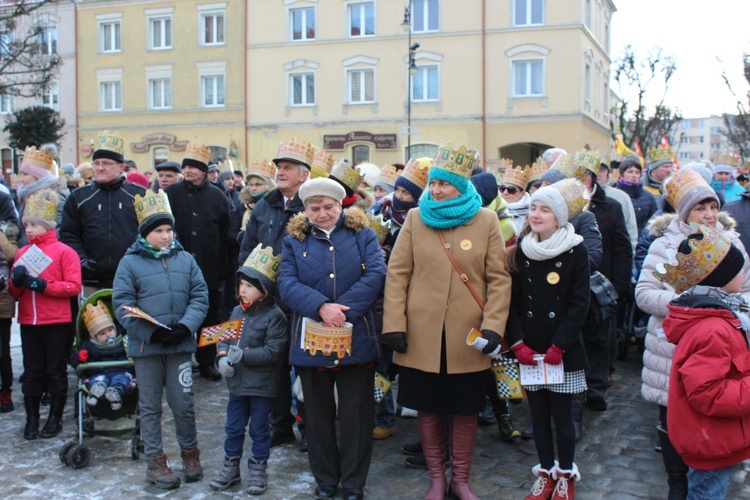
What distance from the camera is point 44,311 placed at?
580 cm

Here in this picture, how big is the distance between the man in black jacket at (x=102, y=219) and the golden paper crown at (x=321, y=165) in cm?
155

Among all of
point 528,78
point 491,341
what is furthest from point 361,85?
point 491,341

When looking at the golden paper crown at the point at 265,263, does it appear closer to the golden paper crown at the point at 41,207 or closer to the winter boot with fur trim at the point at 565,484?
the golden paper crown at the point at 41,207

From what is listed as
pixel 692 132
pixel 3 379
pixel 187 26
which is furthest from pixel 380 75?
pixel 692 132

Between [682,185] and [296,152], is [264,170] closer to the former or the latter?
[296,152]

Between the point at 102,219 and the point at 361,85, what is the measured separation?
27567mm

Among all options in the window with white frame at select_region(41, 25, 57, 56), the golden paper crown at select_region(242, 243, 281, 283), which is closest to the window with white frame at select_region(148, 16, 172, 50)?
the window with white frame at select_region(41, 25, 57, 56)

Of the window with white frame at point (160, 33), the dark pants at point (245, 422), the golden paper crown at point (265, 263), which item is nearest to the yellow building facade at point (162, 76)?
the window with white frame at point (160, 33)

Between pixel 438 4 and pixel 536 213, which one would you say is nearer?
pixel 536 213

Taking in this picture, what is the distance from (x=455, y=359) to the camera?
14.6 ft

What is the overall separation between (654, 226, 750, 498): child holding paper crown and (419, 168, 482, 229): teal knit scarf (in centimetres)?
121

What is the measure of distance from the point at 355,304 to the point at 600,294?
1691mm

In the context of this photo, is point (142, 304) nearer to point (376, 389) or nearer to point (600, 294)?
point (376, 389)

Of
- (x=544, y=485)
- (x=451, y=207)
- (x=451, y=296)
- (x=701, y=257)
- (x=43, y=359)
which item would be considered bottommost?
(x=544, y=485)
